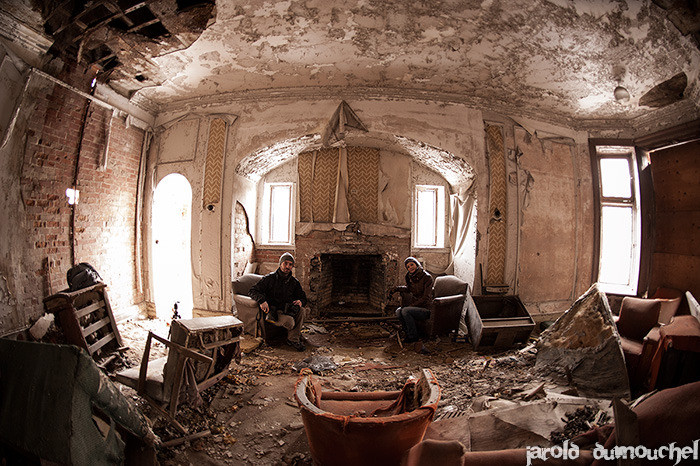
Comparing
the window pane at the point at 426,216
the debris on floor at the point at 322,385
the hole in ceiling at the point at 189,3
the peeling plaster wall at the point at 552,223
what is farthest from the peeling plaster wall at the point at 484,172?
the hole in ceiling at the point at 189,3

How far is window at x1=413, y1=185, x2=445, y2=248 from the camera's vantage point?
7.05 meters

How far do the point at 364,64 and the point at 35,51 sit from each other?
14.0 ft

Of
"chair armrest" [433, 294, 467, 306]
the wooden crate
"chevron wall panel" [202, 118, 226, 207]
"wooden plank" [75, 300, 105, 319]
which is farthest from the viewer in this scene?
"chevron wall panel" [202, 118, 226, 207]

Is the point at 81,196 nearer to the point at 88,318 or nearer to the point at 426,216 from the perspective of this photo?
the point at 88,318

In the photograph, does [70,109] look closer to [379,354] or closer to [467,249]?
[379,354]

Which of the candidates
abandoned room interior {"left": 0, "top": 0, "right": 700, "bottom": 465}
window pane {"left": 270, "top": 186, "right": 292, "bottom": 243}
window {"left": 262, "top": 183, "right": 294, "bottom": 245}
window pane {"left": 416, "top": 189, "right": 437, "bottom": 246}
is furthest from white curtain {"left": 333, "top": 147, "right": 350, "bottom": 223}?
window pane {"left": 416, "top": 189, "right": 437, "bottom": 246}

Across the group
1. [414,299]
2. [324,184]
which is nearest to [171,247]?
[324,184]

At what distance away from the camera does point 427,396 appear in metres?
2.22

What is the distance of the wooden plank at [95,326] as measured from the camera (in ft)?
12.3

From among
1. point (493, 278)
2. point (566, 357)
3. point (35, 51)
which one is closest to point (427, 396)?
point (566, 357)

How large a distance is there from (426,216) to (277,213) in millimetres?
3502

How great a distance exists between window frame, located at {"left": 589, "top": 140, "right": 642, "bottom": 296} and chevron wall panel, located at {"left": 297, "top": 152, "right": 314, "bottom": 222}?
5.74 m

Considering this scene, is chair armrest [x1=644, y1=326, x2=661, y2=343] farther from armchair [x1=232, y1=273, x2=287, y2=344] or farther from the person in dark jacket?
armchair [x1=232, y1=273, x2=287, y2=344]

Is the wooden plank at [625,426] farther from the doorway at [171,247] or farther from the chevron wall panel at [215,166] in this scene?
the doorway at [171,247]
